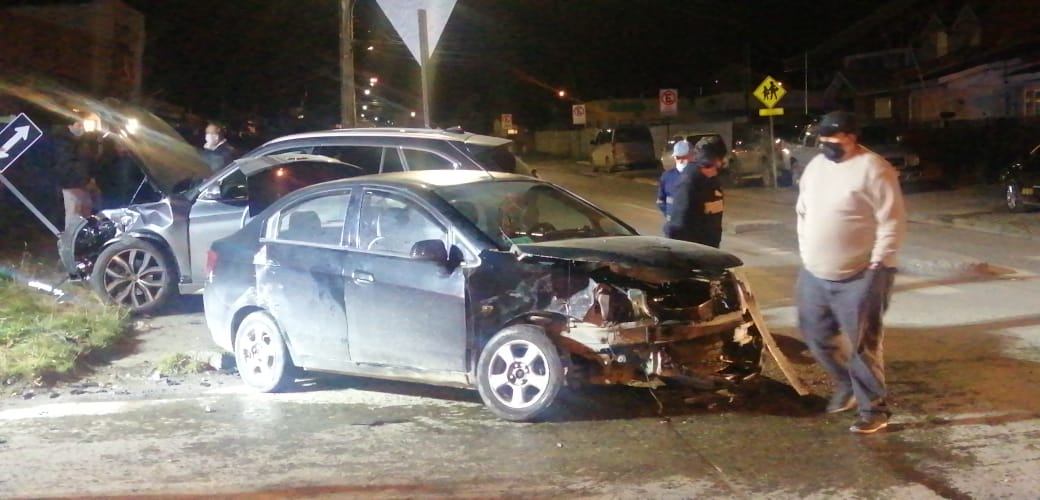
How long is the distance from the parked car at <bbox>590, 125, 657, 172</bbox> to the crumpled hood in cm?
3133

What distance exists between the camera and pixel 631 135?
38.9 metres

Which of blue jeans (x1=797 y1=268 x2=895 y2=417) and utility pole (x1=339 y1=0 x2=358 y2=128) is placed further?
utility pole (x1=339 y1=0 x2=358 y2=128)

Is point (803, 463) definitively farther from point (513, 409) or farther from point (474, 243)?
point (474, 243)

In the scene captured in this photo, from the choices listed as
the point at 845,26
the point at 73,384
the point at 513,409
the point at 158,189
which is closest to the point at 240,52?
the point at 158,189

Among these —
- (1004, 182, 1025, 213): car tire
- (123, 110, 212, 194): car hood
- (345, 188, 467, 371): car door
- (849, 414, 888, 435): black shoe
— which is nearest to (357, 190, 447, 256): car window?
(345, 188, 467, 371): car door

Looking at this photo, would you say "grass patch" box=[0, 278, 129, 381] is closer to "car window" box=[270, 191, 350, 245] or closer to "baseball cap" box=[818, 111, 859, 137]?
"car window" box=[270, 191, 350, 245]

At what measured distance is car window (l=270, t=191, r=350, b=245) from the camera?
7867 mm

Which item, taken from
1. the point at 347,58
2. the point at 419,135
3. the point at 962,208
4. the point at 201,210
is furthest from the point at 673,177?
the point at 962,208

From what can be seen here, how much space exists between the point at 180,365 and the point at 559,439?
384 centimetres

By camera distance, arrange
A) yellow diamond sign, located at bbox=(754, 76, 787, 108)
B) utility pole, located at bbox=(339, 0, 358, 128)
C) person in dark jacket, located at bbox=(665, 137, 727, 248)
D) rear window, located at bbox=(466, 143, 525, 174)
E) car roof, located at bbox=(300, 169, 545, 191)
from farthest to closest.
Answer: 1. yellow diamond sign, located at bbox=(754, 76, 787, 108)
2. utility pole, located at bbox=(339, 0, 358, 128)
3. rear window, located at bbox=(466, 143, 525, 174)
4. person in dark jacket, located at bbox=(665, 137, 727, 248)
5. car roof, located at bbox=(300, 169, 545, 191)

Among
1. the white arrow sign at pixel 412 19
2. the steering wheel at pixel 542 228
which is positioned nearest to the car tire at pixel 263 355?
the steering wheel at pixel 542 228

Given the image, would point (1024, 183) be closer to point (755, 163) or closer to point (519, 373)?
point (755, 163)

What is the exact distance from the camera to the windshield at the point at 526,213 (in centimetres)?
757

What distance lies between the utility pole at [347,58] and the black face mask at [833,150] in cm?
1423
